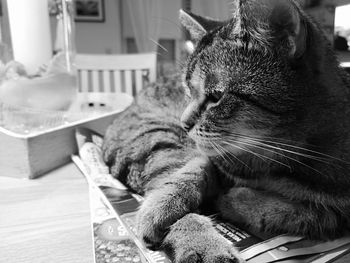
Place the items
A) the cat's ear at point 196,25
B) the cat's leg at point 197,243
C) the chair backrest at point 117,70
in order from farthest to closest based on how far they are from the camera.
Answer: the chair backrest at point 117,70 < the cat's ear at point 196,25 < the cat's leg at point 197,243

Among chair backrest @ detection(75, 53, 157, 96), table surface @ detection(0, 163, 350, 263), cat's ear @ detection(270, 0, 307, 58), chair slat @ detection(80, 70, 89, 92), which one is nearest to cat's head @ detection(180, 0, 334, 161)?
cat's ear @ detection(270, 0, 307, 58)

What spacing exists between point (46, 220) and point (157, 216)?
222mm

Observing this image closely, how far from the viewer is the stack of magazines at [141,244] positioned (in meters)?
0.42

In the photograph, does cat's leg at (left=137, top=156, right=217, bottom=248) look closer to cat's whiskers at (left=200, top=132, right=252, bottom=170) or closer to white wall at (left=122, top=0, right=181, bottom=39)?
cat's whiskers at (left=200, top=132, right=252, bottom=170)

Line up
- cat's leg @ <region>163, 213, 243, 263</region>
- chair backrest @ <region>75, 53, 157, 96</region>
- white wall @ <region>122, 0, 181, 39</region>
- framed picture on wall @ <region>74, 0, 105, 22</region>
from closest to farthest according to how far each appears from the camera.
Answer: cat's leg @ <region>163, 213, 243, 263</region>, chair backrest @ <region>75, 53, 157, 96</region>, framed picture on wall @ <region>74, 0, 105, 22</region>, white wall @ <region>122, 0, 181, 39</region>

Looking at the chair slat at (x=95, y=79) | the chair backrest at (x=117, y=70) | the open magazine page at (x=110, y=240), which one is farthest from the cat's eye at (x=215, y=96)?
the chair slat at (x=95, y=79)

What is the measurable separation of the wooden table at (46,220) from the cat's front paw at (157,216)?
0.09m

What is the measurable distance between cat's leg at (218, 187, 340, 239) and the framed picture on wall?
3.37 metres

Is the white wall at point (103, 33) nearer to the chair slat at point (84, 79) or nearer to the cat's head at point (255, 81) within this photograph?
the chair slat at point (84, 79)

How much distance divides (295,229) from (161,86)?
62 cm

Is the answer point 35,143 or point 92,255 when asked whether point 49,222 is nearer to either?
point 92,255

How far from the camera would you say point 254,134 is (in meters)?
0.51

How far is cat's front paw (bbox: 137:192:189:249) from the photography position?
18.3 inches

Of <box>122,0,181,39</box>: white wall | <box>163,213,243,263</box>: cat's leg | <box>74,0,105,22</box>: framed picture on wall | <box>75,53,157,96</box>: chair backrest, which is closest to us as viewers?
<box>163,213,243,263</box>: cat's leg
